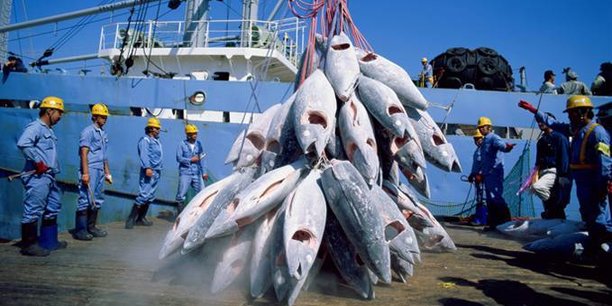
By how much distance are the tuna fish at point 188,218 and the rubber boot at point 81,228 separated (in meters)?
2.19

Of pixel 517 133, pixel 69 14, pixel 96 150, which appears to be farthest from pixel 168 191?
pixel 69 14

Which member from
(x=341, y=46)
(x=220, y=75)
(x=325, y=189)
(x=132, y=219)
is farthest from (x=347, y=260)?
(x=220, y=75)

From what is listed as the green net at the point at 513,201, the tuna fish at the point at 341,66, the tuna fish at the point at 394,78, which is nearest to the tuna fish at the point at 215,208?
the tuna fish at the point at 341,66

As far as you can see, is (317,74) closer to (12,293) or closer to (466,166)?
(12,293)

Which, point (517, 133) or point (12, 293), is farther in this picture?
point (517, 133)

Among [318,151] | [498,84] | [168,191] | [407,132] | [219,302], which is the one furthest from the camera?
[498,84]

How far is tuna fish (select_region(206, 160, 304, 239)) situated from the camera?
8.47ft

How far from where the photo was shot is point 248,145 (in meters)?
3.26

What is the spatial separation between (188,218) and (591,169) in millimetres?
3842

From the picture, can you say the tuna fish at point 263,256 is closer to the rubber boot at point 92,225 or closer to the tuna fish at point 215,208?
the tuna fish at point 215,208

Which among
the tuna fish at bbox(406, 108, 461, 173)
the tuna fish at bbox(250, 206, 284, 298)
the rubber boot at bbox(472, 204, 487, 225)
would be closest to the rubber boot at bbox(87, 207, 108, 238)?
the tuna fish at bbox(250, 206, 284, 298)

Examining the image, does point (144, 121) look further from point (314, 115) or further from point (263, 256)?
point (263, 256)

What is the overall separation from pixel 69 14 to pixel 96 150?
13.8 metres

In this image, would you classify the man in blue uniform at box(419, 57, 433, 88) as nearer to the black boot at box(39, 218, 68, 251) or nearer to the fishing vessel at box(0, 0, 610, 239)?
the fishing vessel at box(0, 0, 610, 239)
